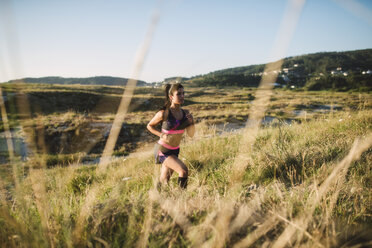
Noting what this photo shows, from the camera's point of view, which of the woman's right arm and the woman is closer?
the woman

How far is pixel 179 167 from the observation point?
3023 millimetres

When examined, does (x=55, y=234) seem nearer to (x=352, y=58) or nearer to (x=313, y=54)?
(x=352, y=58)

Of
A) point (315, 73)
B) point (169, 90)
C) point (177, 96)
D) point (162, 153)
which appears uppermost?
point (315, 73)

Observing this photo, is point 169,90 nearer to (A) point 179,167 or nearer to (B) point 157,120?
(B) point 157,120

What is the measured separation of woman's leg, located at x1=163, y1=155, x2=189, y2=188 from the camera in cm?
298

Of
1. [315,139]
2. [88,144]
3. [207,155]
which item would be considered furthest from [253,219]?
[88,144]

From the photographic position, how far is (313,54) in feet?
571

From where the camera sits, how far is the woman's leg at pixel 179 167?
2.98m

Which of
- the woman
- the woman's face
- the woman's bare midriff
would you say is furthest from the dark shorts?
the woman's face

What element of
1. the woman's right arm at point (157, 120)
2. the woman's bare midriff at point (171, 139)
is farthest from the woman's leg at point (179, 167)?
the woman's right arm at point (157, 120)

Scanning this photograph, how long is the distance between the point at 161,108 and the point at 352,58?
192 metres

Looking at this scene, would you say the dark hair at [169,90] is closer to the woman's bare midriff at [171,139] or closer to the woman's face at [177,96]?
the woman's face at [177,96]

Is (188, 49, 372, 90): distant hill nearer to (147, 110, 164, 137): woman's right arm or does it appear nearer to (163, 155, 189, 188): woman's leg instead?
(147, 110, 164, 137): woman's right arm

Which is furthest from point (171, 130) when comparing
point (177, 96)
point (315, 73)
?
point (315, 73)
